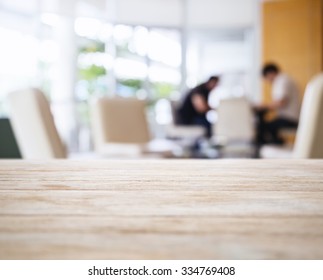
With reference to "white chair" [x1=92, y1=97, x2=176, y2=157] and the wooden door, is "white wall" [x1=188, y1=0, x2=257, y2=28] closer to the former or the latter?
the wooden door

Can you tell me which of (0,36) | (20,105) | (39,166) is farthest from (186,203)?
(0,36)

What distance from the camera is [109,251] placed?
25 cm

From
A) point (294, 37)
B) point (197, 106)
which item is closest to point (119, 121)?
point (197, 106)

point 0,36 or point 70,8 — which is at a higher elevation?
point 70,8

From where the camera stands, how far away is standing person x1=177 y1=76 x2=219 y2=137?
247 inches

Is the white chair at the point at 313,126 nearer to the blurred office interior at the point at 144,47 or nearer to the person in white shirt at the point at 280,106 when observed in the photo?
the person in white shirt at the point at 280,106

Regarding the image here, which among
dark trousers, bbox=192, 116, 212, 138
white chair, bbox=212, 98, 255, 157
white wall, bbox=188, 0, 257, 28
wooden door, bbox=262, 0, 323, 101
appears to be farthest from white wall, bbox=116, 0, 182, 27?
white chair, bbox=212, 98, 255, 157

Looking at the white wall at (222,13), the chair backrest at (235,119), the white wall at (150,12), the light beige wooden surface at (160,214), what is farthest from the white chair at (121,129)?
the white wall at (222,13)

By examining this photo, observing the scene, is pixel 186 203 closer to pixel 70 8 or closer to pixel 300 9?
pixel 70 8

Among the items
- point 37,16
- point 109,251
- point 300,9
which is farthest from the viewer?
point 300,9

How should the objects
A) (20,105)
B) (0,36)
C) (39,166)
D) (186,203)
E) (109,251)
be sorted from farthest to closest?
(0,36) → (20,105) → (39,166) → (186,203) → (109,251)

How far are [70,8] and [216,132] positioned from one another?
396 cm

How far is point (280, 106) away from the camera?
568 centimetres

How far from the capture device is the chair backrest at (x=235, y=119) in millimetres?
5281
